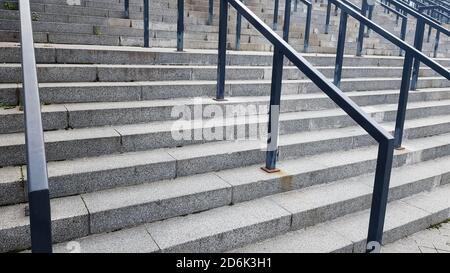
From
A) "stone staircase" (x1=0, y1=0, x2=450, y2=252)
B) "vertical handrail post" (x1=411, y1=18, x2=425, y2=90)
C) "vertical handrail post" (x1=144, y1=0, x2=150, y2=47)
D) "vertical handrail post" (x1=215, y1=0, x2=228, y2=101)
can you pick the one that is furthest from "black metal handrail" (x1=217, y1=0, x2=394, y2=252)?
"vertical handrail post" (x1=411, y1=18, x2=425, y2=90)

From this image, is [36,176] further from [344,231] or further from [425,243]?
[425,243]

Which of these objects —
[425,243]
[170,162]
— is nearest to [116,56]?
[170,162]

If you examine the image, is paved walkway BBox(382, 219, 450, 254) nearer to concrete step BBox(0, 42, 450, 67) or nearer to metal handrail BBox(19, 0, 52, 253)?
metal handrail BBox(19, 0, 52, 253)

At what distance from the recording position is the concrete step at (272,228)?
93.1 inches

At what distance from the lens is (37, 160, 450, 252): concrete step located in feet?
7.76

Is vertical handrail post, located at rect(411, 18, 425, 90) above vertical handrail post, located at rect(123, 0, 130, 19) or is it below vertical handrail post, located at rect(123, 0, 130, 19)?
below

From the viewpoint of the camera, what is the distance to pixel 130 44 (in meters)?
4.75

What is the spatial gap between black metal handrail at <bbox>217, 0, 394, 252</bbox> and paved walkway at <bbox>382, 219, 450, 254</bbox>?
635 mm

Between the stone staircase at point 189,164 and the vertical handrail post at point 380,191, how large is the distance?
1.03ft

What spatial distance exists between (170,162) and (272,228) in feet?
2.92

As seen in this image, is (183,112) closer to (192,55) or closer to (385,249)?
(192,55)

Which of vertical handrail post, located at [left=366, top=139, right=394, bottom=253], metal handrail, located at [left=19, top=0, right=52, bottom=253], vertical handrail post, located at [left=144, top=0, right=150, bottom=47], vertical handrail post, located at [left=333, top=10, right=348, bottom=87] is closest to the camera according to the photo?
metal handrail, located at [left=19, top=0, right=52, bottom=253]

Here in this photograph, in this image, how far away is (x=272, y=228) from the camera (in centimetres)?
269

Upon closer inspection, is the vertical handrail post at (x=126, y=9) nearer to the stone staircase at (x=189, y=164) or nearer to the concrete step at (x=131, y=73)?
the stone staircase at (x=189, y=164)
